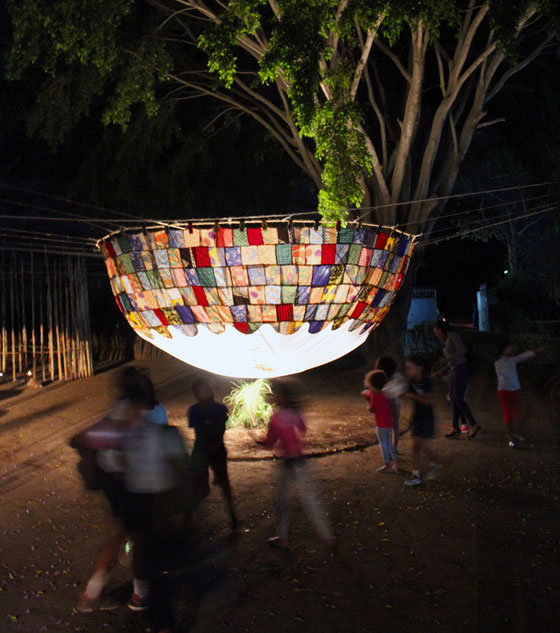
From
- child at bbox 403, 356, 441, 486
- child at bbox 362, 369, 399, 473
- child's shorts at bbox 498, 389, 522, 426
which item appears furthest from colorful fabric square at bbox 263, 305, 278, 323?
child's shorts at bbox 498, 389, 522, 426

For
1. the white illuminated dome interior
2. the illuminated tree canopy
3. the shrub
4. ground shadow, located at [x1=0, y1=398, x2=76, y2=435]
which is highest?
the illuminated tree canopy

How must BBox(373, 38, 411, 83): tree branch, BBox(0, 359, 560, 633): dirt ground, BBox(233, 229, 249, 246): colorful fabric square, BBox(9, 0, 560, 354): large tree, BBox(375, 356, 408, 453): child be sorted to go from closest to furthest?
BBox(0, 359, 560, 633): dirt ground
BBox(233, 229, 249, 246): colorful fabric square
BBox(375, 356, 408, 453): child
BBox(9, 0, 560, 354): large tree
BBox(373, 38, 411, 83): tree branch

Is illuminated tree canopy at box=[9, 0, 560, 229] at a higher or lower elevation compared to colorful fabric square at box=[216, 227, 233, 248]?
higher

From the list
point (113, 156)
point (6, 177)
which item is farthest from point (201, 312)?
point (6, 177)

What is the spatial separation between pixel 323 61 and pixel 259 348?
5.91 m

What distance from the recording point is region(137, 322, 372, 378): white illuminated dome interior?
15.4ft

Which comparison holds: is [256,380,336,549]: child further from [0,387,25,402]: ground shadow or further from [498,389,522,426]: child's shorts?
[0,387,25,402]: ground shadow

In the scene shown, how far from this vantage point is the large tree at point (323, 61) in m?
8.03

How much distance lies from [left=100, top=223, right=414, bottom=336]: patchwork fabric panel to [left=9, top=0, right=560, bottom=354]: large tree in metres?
3.25

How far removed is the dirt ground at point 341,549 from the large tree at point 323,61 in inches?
136

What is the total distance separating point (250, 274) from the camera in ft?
14.2

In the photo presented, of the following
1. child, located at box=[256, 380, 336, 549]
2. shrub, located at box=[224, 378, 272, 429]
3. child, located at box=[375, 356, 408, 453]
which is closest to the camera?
child, located at box=[256, 380, 336, 549]

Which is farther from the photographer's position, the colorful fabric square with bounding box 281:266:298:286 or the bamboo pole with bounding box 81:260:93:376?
the bamboo pole with bounding box 81:260:93:376

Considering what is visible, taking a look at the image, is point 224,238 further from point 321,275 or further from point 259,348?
point 259,348
